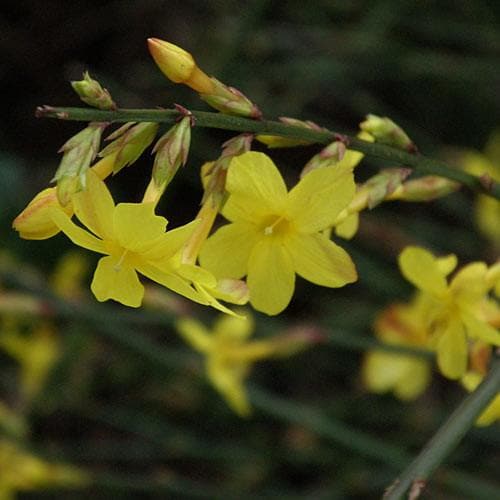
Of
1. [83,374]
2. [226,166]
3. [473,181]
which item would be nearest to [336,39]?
[83,374]

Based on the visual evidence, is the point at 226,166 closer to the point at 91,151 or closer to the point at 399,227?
the point at 91,151

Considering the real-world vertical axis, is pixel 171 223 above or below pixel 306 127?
above

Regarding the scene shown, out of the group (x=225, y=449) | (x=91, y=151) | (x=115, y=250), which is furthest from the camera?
(x=225, y=449)

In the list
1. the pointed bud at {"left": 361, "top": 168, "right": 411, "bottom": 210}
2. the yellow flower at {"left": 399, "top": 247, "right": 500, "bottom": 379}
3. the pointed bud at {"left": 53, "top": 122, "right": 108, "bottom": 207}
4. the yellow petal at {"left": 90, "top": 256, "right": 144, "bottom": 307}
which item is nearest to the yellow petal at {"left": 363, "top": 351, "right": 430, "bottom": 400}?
the yellow flower at {"left": 399, "top": 247, "right": 500, "bottom": 379}

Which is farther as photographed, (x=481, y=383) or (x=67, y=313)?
(x=67, y=313)

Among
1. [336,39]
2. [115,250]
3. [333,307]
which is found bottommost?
[115,250]

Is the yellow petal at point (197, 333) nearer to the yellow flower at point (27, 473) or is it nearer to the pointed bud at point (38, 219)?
the yellow flower at point (27, 473)

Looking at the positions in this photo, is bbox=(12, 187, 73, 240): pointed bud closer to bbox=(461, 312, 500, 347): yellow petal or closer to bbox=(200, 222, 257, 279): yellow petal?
bbox=(200, 222, 257, 279): yellow petal
